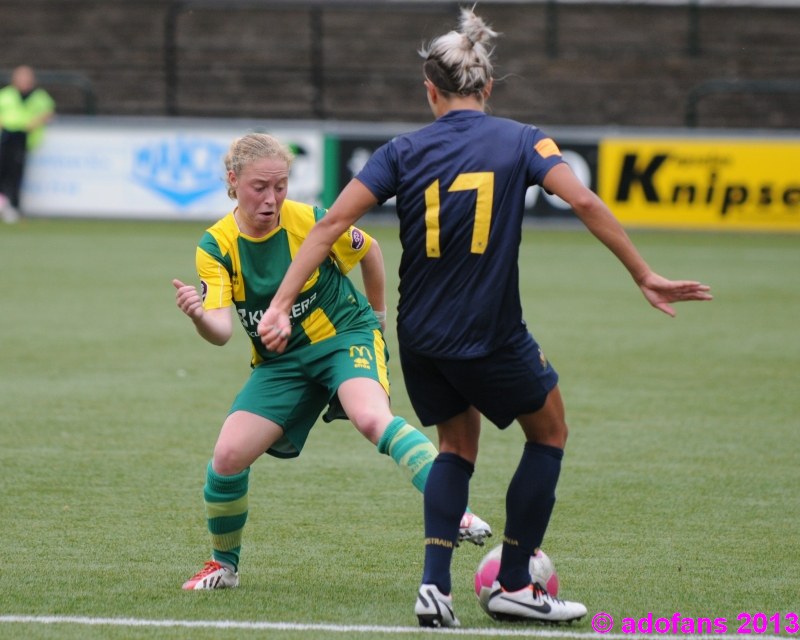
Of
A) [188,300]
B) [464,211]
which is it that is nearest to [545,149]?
[464,211]

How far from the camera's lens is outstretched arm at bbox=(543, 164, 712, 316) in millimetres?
4066

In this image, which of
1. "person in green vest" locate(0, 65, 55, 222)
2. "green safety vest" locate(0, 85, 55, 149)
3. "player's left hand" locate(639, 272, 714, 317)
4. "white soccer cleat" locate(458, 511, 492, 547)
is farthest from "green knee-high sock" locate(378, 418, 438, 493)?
"green safety vest" locate(0, 85, 55, 149)

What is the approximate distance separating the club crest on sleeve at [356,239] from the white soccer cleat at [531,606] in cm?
138

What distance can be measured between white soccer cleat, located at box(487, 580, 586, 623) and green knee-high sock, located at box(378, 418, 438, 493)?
50 cm

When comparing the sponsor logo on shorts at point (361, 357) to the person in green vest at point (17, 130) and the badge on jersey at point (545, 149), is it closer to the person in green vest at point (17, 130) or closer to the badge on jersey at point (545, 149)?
the badge on jersey at point (545, 149)

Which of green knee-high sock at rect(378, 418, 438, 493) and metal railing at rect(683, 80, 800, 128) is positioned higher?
green knee-high sock at rect(378, 418, 438, 493)

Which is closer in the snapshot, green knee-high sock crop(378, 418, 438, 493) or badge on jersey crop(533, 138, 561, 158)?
badge on jersey crop(533, 138, 561, 158)

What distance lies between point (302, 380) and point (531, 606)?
1196mm

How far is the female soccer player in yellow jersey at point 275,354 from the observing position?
472cm

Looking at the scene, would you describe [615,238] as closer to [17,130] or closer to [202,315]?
[202,315]

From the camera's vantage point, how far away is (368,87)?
25.3 m

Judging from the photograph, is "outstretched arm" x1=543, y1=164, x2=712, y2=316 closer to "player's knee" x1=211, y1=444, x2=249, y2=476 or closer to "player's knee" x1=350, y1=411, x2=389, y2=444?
"player's knee" x1=350, y1=411, x2=389, y2=444

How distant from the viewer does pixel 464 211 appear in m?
4.19

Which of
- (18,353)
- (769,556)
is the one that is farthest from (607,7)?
(769,556)
